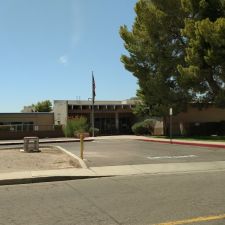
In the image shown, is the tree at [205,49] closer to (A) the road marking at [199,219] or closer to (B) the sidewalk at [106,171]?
(B) the sidewalk at [106,171]

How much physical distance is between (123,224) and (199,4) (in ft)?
103

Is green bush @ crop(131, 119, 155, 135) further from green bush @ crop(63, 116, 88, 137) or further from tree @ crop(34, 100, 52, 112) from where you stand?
tree @ crop(34, 100, 52, 112)

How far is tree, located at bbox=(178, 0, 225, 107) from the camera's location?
110ft

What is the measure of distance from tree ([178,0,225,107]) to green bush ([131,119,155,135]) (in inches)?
450

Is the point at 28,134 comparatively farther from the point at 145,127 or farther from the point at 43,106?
the point at 43,106

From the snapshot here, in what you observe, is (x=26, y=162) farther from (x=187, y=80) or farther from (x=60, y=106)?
(x=60, y=106)

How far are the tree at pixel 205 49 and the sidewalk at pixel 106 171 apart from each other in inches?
682

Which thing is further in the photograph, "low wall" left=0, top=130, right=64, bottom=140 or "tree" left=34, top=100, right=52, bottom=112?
"tree" left=34, top=100, right=52, bottom=112

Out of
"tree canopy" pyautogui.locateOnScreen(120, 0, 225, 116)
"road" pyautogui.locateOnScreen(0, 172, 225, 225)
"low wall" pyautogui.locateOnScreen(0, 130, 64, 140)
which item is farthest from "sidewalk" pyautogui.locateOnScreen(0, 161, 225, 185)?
"low wall" pyautogui.locateOnScreen(0, 130, 64, 140)

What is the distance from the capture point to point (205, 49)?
114 ft

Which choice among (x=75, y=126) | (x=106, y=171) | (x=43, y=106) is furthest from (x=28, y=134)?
(x=43, y=106)

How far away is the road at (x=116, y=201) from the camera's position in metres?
8.12

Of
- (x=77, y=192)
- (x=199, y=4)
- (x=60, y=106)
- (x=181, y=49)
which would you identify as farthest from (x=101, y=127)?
(x=77, y=192)

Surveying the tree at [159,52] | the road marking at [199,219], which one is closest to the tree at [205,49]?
the tree at [159,52]
